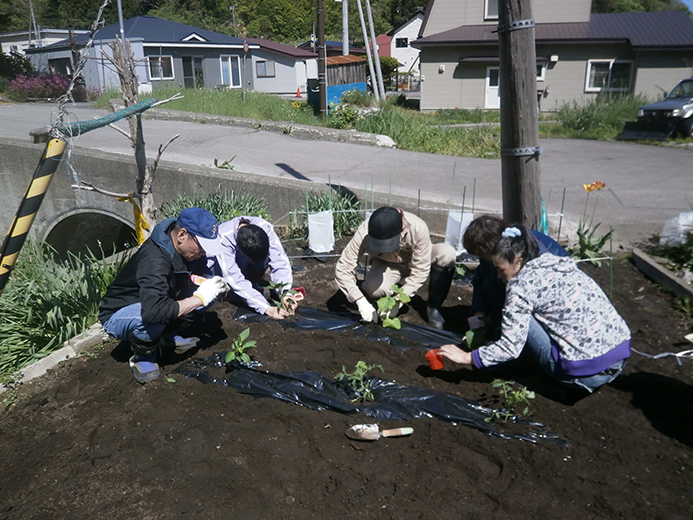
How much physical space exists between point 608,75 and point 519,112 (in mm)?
21035

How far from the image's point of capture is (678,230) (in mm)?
5129

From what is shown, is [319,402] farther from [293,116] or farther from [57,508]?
[293,116]

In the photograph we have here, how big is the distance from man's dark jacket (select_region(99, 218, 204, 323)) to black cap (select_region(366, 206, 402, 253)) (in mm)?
1341

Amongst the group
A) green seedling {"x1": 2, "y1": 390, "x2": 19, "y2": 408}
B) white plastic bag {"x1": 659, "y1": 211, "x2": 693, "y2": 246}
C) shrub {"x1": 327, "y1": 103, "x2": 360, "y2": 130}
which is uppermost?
shrub {"x1": 327, "y1": 103, "x2": 360, "y2": 130}

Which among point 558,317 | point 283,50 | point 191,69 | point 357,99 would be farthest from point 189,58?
point 558,317

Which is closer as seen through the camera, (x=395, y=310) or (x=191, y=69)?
(x=395, y=310)

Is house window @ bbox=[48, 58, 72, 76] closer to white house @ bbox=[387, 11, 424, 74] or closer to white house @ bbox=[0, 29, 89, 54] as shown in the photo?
white house @ bbox=[0, 29, 89, 54]

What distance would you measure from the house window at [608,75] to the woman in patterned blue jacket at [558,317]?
21.7 metres

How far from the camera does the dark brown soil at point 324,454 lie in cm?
255

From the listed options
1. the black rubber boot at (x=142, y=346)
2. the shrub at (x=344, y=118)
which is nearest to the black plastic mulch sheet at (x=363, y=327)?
the black rubber boot at (x=142, y=346)

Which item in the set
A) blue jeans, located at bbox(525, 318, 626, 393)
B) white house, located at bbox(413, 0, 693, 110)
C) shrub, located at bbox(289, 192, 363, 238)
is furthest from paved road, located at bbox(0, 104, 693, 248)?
white house, located at bbox(413, 0, 693, 110)

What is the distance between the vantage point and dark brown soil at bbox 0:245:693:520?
100 inches

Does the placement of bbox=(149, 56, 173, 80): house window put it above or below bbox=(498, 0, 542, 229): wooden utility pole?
above

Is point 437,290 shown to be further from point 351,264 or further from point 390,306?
point 351,264
